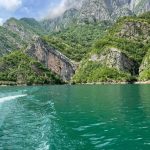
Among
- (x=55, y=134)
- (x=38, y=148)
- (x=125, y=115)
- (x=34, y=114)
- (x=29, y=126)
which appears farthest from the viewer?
(x=34, y=114)

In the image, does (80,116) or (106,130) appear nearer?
(106,130)

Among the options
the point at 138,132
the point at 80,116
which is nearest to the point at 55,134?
the point at 138,132

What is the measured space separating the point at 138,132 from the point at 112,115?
18108 millimetres

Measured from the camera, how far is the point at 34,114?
71.9m

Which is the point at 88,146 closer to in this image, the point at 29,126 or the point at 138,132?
the point at 138,132

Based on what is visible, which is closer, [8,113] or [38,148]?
[38,148]

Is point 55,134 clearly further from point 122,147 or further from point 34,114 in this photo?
point 34,114

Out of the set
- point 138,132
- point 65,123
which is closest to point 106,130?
point 138,132

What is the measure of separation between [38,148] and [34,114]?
31.4m

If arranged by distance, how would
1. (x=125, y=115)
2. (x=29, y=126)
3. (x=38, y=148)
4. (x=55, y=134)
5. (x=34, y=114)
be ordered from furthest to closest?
(x=34, y=114)
(x=125, y=115)
(x=29, y=126)
(x=55, y=134)
(x=38, y=148)

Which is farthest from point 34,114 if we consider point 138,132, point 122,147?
point 122,147

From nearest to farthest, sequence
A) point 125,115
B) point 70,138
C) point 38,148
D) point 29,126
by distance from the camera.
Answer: point 38,148
point 70,138
point 29,126
point 125,115

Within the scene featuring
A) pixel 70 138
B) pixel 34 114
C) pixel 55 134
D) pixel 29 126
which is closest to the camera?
pixel 70 138

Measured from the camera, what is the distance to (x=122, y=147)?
135ft
